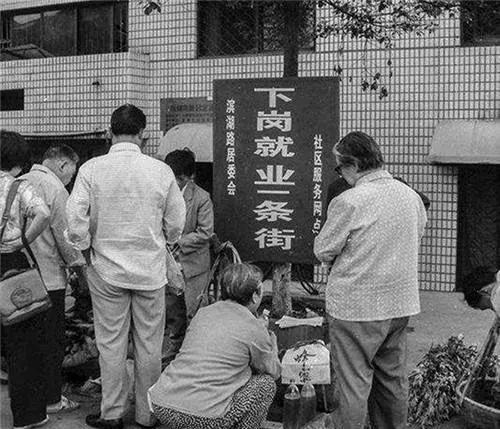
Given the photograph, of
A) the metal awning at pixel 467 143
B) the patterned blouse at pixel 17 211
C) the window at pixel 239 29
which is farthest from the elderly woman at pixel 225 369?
the window at pixel 239 29

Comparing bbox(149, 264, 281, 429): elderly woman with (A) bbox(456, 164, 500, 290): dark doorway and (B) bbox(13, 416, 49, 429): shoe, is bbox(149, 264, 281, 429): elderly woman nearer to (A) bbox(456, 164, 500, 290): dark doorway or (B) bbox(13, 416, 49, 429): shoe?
(B) bbox(13, 416, 49, 429): shoe

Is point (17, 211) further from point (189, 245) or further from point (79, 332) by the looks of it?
point (189, 245)

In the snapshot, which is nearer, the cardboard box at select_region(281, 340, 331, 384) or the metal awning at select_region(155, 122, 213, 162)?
the cardboard box at select_region(281, 340, 331, 384)

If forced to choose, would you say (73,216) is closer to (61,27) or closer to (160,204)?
(160,204)

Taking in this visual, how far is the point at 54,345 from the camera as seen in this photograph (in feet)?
16.3

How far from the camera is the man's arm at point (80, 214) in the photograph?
4691 mm

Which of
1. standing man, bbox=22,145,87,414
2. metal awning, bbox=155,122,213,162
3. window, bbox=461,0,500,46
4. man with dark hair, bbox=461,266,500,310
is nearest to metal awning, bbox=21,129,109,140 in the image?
metal awning, bbox=155,122,213,162

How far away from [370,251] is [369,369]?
68 centimetres

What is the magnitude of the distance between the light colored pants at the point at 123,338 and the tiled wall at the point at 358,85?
5.92m

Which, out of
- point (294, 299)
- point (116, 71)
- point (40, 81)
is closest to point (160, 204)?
point (294, 299)

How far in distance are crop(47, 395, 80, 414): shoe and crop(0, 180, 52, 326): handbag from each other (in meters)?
0.96

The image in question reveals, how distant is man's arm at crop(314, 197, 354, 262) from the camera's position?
416 cm

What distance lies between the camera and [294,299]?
22.3ft

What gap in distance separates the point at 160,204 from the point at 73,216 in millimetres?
544
